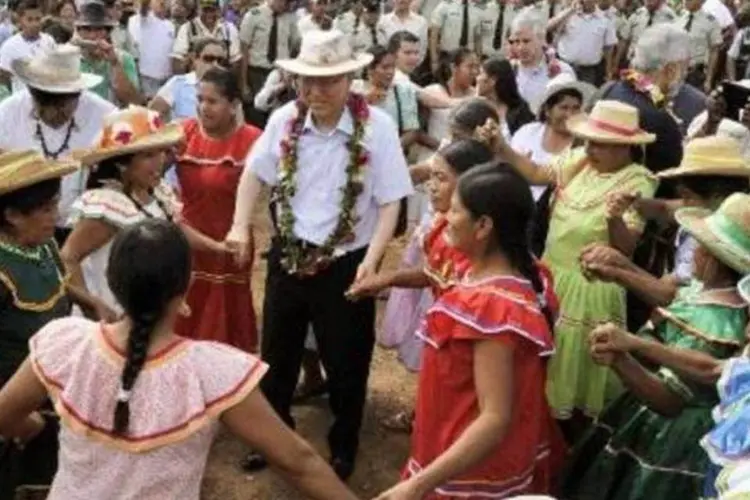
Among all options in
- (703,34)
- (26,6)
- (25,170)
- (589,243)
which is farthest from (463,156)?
(703,34)

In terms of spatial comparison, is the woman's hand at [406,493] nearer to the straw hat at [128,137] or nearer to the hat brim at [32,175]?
the hat brim at [32,175]

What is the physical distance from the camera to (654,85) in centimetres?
534

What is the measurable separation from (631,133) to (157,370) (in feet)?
8.32

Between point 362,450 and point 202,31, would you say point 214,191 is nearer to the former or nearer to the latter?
point 362,450

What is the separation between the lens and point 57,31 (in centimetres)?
821

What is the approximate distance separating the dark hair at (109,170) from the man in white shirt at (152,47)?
6766 mm

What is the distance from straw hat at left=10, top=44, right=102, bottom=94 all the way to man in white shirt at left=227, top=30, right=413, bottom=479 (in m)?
1.10

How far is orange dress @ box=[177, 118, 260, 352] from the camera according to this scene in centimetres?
535

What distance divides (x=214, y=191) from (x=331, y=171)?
2.95 ft

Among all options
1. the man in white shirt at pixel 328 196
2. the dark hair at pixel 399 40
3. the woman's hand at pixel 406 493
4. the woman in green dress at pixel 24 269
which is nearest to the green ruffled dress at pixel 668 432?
the woman's hand at pixel 406 493

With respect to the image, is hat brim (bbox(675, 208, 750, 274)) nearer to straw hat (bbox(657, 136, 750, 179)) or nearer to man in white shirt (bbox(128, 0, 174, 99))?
straw hat (bbox(657, 136, 750, 179))

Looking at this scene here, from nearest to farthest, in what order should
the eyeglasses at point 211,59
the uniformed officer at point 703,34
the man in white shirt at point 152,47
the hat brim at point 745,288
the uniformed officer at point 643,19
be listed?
1. the hat brim at point 745,288
2. the eyeglasses at point 211,59
3. the man in white shirt at point 152,47
4. the uniformed officer at point 703,34
5. the uniformed officer at point 643,19

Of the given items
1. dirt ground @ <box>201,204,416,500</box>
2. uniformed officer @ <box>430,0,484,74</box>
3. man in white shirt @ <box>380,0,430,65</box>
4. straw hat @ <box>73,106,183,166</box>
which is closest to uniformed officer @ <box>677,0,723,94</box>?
uniformed officer @ <box>430,0,484,74</box>

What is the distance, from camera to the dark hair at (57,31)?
8084mm
